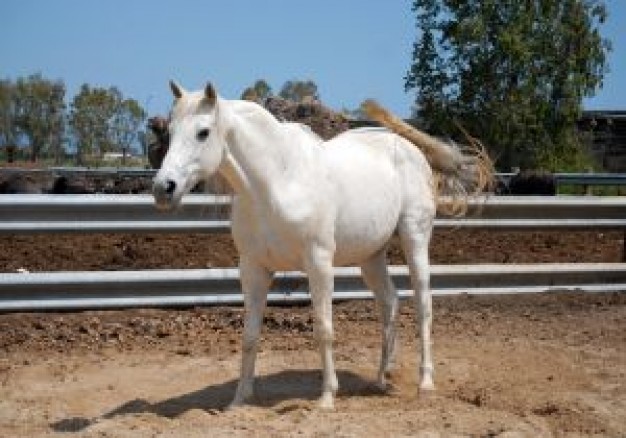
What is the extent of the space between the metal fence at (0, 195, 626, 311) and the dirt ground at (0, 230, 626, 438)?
0.45 ft

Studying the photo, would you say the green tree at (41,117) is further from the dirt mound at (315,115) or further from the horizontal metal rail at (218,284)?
the horizontal metal rail at (218,284)

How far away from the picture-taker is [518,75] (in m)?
26.2

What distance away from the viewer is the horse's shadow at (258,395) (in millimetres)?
4663

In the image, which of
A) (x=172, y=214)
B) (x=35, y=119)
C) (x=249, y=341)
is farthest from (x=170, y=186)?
(x=35, y=119)

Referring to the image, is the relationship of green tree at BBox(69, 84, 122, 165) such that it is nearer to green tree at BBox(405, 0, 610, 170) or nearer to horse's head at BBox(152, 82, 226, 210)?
green tree at BBox(405, 0, 610, 170)

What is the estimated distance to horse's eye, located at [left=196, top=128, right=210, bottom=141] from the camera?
430 centimetres

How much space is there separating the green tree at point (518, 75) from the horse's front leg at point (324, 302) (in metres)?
21.9

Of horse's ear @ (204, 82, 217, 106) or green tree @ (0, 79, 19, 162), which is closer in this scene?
horse's ear @ (204, 82, 217, 106)

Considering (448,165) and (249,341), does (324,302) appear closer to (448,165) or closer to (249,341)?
(249,341)

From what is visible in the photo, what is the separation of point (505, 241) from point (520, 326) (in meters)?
3.44

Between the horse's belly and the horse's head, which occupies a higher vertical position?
the horse's head

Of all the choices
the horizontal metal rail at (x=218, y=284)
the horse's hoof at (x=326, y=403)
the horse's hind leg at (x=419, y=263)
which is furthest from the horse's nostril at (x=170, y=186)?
the horizontal metal rail at (x=218, y=284)

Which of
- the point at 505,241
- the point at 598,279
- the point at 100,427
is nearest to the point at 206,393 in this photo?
the point at 100,427

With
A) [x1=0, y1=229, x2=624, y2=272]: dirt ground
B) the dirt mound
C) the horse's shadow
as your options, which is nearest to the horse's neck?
the horse's shadow
